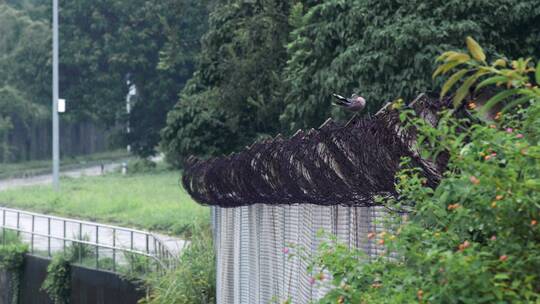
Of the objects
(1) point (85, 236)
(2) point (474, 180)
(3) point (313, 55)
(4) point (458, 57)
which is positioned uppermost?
(4) point (458, 57)

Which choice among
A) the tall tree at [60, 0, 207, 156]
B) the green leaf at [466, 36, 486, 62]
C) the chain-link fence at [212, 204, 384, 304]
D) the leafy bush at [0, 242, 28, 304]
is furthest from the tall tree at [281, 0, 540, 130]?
the tall tree at [60, 0, 207, 156]

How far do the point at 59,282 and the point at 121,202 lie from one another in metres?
13.5

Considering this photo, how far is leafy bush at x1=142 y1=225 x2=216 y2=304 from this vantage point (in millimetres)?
14305

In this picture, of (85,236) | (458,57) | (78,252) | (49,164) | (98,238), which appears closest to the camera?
(458,57)

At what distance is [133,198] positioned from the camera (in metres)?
34.9

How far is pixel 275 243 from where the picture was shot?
389 inches

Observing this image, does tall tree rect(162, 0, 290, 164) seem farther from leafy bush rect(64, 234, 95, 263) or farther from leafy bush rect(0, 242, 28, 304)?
leafy bush rect(64, 234, 95, 263)

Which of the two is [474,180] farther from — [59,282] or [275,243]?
[59,282]

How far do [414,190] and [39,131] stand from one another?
2423 inches

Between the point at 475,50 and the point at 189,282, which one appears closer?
the point at 475,50

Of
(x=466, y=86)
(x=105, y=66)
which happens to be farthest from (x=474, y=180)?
(x=105, y=66)

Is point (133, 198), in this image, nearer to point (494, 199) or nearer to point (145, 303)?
point (145, 303)

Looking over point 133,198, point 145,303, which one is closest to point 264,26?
point 145,303

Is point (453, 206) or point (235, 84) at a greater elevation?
point (453, 206)
